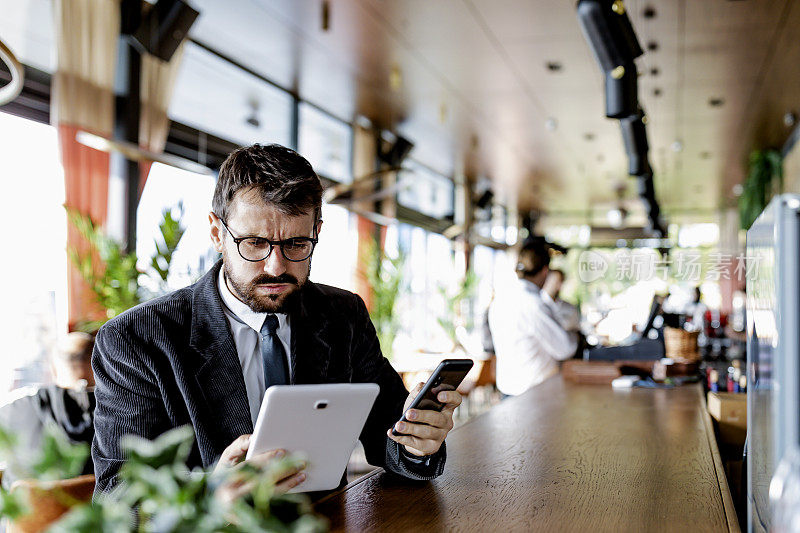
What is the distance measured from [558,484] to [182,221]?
3591mm

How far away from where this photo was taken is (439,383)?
1648 millimetres

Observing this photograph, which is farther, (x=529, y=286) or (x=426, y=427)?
(x=529, y=286)

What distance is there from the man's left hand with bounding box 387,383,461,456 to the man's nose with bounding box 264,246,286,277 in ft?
1.33

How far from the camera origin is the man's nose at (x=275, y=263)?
172cm

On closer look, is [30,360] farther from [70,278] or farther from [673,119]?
[673,119]

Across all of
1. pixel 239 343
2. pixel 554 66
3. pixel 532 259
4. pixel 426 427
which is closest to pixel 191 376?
pixel 239 343

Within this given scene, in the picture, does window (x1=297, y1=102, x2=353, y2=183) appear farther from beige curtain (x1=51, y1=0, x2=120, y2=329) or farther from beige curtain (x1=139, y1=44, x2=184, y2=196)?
beige curtain (x1=51, y1=0, x2=120, y2=329)

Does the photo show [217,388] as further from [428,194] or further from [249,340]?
[428,194]

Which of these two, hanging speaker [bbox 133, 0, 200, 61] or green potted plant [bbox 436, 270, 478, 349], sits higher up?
hanging speaker [bbox 133, 0, 200, 61]

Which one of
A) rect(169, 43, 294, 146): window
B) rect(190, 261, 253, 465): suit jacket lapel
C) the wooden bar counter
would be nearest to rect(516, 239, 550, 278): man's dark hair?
the wooden bar counter

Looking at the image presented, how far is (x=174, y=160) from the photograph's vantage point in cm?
470

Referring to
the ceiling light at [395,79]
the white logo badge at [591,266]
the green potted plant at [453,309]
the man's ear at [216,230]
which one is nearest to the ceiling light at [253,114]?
the ceiling light at [395,79]

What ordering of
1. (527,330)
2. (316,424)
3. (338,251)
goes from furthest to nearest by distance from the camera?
(338,251)
(527,330)
(316,424)

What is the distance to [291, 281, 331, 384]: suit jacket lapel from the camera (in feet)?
6.02
